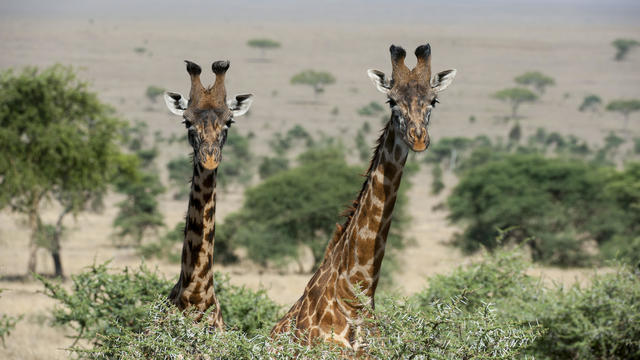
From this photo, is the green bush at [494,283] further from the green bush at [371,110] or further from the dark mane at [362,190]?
the green bush at [371,110]

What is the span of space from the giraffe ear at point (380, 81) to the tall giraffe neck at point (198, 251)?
144 centimetres

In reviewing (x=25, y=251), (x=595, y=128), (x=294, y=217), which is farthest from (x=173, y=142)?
(x=595, y=128)

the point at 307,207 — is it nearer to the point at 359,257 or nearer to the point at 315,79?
the point at 359,257

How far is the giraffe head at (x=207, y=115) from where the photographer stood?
457 centimetres

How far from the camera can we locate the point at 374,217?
4.79 meters

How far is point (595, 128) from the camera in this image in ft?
246

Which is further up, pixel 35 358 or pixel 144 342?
pixel 144 342

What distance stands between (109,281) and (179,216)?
31745mm

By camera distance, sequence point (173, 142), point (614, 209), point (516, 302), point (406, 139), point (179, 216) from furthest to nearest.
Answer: point (173, 142)
point (179, 216)
point (614, 209)
point (516, 302)
point (406, 139)

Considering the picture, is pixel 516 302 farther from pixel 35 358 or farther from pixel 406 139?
pixel 35 358

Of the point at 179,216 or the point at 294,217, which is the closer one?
the point at 294,217

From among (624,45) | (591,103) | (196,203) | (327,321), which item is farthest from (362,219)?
(624,45)

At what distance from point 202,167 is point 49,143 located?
17.5m

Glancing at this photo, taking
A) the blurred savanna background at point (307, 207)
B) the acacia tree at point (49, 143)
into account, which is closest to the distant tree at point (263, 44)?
the blurred savanna background at point (307, 207)
